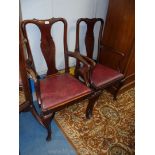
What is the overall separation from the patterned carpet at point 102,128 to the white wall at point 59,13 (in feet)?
2.15

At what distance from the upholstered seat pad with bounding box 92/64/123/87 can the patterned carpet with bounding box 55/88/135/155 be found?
439 millimetres

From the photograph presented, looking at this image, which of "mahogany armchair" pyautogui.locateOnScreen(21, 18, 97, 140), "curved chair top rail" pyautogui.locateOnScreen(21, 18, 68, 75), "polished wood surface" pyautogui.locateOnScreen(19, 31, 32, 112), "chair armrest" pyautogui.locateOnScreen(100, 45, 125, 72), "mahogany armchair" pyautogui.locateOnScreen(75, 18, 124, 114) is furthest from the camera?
"chair armrest" pyautogui.locateOnScreen(100, 45, 125, 72)

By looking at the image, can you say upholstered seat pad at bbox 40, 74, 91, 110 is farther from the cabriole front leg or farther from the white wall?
the white wall

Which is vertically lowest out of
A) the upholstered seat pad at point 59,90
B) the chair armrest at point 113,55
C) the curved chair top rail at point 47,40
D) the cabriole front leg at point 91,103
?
the cabriole front leg at point 91,103

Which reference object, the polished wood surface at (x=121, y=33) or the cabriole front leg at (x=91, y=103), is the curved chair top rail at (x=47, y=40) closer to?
the cabriole front leg at (x=91, y=103)

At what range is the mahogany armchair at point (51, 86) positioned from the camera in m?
1.52

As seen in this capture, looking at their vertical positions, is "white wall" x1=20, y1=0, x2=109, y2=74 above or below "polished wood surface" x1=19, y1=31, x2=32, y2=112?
above

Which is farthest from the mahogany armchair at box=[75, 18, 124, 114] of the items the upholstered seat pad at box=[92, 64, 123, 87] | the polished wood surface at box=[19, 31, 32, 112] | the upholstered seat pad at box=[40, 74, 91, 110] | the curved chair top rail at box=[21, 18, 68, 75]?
the polished wood surface at box=[19, 31, 32, 112]

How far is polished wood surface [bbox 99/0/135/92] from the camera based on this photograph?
1.89m

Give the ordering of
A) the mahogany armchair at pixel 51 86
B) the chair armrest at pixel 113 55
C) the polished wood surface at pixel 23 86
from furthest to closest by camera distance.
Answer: the chair armrest at pixel 113 55, the mahogany armchair at pixel 51 86, the polished wood surface at pixel 23 86

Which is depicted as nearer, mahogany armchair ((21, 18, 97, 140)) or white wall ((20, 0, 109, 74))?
mahogany armchair ((21, 18, 97, 140))

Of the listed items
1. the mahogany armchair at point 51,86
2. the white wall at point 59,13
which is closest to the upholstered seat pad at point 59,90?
the mahogany armchair at point 51,86

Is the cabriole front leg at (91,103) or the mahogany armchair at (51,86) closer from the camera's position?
the mahogany armchair at (51,86)
